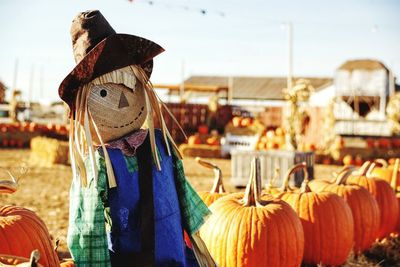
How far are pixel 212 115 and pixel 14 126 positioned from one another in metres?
7.99

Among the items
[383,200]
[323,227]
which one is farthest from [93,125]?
[383,200]

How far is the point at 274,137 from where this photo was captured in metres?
15.5

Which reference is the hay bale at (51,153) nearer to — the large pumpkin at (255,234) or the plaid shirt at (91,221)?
the large pumpkin at (255,234)

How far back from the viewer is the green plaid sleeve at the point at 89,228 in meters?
2.32

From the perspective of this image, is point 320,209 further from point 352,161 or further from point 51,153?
point 352,161

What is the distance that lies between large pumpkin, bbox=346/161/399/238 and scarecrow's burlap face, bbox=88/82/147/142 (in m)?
3.42

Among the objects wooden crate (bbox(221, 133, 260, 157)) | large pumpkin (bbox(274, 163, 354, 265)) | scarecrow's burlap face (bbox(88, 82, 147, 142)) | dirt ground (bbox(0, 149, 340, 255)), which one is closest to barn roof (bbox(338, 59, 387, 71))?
wooden crate (bbox(221, 133, 260, 157))

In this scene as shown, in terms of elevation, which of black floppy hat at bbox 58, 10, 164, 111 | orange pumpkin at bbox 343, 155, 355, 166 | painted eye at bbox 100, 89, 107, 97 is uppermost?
black floppy hat at bbox 58, 10, 164, 111

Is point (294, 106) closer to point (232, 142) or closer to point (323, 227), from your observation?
point (323, 227)

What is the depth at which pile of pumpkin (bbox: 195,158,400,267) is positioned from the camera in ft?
11.8

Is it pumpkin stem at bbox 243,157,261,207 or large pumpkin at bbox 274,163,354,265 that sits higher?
pumpkin stem at bbox 243,157,261,207

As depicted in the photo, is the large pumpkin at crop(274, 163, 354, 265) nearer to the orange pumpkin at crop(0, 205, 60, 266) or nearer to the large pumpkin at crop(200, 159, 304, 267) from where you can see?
the large pumpkin at crop(200, 159, 304, 267)

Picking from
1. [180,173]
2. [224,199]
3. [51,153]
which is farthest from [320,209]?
[51,153]

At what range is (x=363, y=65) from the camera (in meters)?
44.2
